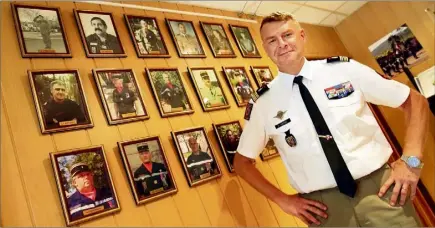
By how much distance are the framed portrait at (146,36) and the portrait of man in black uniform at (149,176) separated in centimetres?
64

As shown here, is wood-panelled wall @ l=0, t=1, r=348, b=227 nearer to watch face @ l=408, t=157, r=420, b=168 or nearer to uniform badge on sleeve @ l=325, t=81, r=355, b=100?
uniform badge on sleeve @ l=325, t=81, r=355, b=100

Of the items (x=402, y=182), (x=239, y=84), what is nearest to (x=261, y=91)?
(x=239, y=84)

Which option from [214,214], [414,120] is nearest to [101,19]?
[214,214]

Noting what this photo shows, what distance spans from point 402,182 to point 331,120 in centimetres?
36

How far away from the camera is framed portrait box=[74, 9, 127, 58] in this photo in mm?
1646

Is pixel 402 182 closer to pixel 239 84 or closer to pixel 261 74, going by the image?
pixel 239 84

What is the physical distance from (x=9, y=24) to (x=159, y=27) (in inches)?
33.6

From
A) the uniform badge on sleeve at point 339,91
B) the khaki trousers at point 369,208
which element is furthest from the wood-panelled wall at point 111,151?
the uniform badge on sleeve at point 339,91

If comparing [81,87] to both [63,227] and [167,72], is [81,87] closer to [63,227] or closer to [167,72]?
[167,72]

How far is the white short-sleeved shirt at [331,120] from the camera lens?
49.1 inches

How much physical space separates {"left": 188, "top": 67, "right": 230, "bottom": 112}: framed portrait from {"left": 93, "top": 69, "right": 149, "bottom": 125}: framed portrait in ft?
1.32

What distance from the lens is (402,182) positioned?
1135mm

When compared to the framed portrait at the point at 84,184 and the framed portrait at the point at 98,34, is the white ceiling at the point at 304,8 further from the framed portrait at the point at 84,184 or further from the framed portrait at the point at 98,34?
the framed portrait at the point at 84,184

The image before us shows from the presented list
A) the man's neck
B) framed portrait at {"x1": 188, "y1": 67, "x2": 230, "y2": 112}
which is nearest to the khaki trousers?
the man's neck
